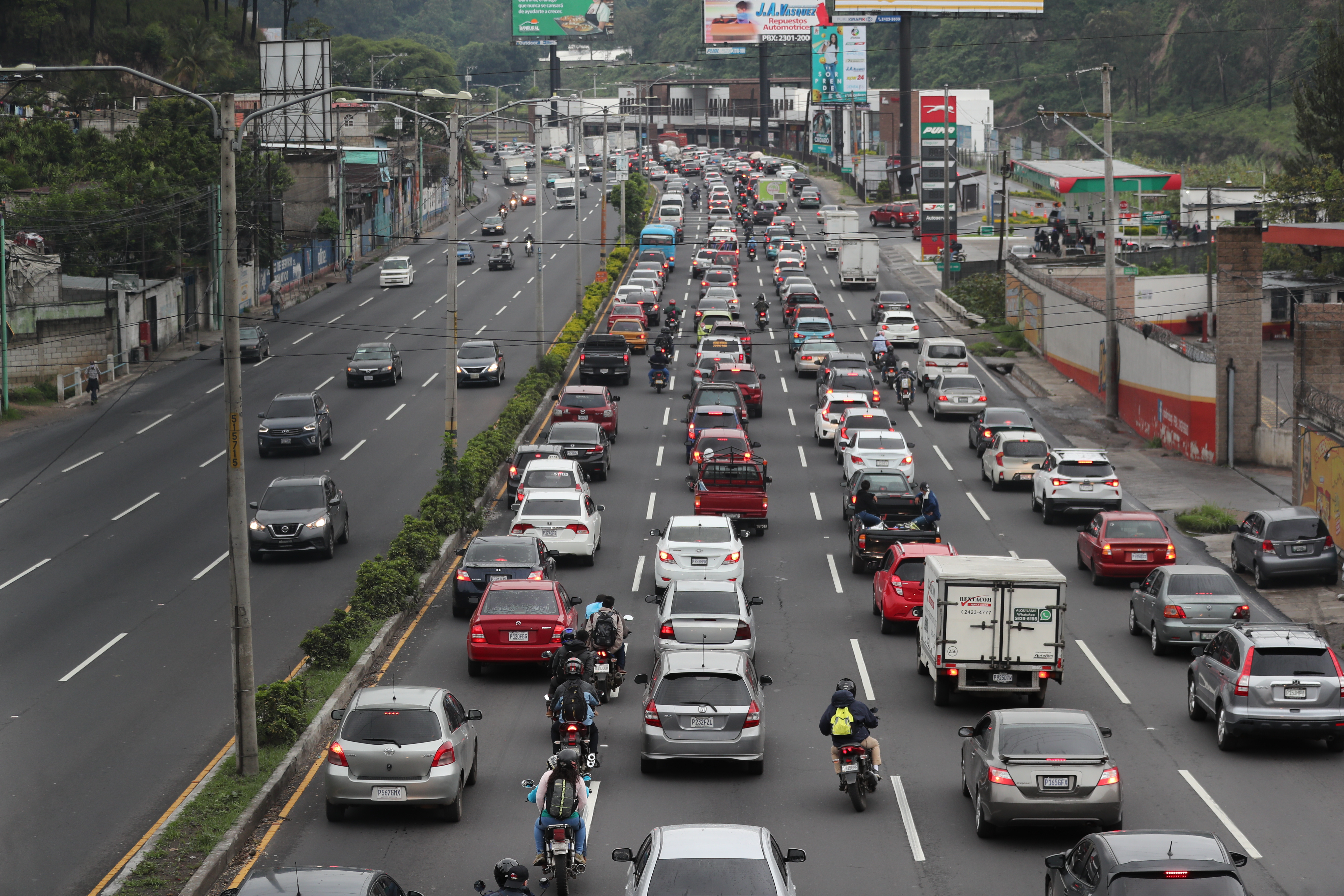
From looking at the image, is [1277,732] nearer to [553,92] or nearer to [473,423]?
[473,423]

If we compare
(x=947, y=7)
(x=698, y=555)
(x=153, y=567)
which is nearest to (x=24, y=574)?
(x=153, y=567)

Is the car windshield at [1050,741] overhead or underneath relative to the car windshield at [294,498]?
underneath

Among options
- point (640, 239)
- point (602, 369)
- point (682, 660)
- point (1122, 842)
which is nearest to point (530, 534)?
point (682, 660)

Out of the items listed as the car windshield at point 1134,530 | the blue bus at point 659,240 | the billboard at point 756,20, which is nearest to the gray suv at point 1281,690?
the car windshield at point 1134,530

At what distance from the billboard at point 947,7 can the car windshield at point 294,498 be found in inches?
3329

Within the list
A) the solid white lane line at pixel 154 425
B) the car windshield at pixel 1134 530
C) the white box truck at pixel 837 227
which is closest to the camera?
the car windshield at pixel 1134 530

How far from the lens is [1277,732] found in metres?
20.1

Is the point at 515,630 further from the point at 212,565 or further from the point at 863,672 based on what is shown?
the point at 212,565

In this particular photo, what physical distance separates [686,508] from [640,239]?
5461cm

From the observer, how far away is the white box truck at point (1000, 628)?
858 inches

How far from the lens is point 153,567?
104ft

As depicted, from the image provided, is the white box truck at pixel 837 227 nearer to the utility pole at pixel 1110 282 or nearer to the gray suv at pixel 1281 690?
the utility pole at pixel 1110 282

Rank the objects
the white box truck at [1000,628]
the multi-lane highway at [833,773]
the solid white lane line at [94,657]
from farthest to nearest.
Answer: the solid white lane line at [94,657]
the white box truck at [1000,628]
the multi-lane highway at [833,773]

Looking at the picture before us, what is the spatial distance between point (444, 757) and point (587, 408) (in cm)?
2705
